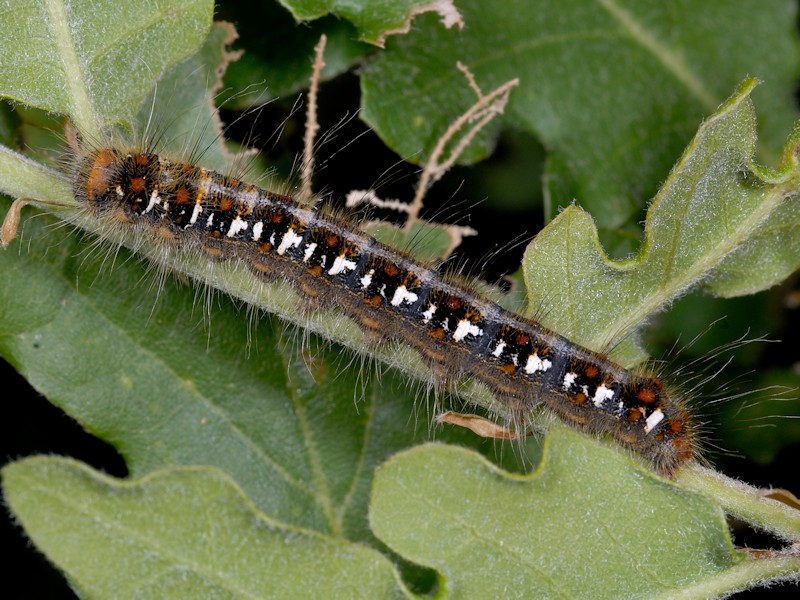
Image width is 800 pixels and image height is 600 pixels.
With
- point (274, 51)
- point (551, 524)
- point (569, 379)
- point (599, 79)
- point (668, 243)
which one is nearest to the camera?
point (551, 524)

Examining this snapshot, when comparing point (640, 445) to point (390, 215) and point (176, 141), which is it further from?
point (176, 141)

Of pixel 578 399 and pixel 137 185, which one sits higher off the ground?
pixel 137 185

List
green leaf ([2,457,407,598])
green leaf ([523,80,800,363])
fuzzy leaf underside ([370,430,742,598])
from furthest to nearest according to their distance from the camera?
1. green leaf ([523,80,800,363])
2. fuzzy leaf underside ([370,430,742,598])
3. green leaf ([2,457,407,598])

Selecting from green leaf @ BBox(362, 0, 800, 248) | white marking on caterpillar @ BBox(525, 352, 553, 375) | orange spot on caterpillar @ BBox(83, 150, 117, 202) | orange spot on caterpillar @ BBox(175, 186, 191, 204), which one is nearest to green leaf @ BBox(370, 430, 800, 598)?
white marking on caterpillar @ BBox(525, 352, 553, 375)

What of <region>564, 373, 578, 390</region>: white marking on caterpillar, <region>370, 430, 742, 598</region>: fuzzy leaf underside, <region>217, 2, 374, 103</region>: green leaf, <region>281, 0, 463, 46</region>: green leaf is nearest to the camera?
<region>370, 430, 742, 598</region>: fuzzy leaf underside

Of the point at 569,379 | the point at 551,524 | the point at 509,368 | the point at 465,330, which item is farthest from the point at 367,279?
the point at 551,524

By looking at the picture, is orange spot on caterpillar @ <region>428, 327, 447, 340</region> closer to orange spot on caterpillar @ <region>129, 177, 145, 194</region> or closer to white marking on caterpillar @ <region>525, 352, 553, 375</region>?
white marking on caterpillar @ <region>525, 352, 553, 375</region>

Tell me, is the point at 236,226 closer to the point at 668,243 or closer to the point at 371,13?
the point at 371,13
